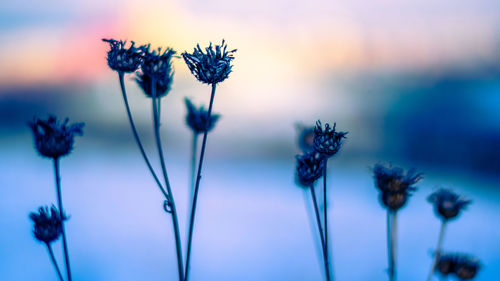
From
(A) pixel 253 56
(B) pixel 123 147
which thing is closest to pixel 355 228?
(A) pixel 253 56

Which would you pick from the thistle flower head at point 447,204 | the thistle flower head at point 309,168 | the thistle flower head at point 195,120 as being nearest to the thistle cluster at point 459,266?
the thistle flower head at point 447,204

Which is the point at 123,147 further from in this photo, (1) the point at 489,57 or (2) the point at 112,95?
(1) the point at 489,57

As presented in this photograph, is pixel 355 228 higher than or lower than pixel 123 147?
lower

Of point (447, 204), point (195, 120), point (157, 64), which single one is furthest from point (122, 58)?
point (447, 204)

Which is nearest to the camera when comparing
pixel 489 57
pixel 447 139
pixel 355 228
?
pixel 355 228

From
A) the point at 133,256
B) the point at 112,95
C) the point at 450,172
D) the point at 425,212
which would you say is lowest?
the point at 133,256

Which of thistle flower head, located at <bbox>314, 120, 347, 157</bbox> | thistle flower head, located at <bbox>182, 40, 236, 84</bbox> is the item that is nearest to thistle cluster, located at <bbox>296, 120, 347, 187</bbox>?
thistle flower head, located at <bbox>314, 120, 347, 157</bbox>
